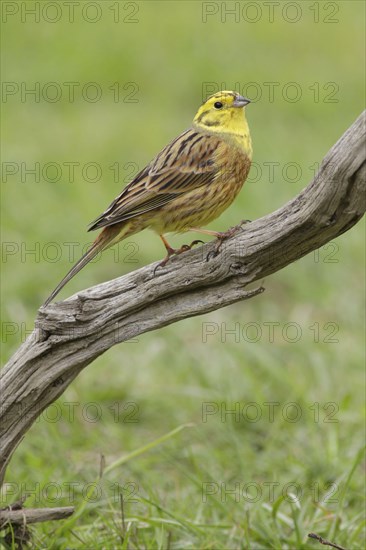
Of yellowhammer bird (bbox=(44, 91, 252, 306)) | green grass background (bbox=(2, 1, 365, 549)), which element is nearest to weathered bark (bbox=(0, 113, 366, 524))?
yellowhammer bird (bbox=(44, 91, 252, 306))

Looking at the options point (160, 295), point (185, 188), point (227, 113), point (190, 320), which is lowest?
point (190, 320)

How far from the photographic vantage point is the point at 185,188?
184 inches

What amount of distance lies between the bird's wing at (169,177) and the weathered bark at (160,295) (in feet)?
1.43

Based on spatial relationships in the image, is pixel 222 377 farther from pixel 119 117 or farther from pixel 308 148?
pixel 119 117

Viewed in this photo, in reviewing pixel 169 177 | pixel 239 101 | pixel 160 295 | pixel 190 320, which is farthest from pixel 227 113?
pixel 190 320

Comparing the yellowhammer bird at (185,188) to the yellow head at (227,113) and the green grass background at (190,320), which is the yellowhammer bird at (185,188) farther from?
the green grass background at (190,320)

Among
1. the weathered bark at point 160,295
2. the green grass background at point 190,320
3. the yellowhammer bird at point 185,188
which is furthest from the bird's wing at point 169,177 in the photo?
the green grass background at point 190,320

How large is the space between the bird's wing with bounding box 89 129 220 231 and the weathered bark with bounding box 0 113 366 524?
44cm

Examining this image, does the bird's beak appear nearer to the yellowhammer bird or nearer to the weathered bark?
the yellowhammer bird

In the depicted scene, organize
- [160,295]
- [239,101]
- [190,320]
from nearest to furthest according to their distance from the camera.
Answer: [160,295] → [239,101] → [190,320]

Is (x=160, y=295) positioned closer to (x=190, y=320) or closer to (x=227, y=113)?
(x=227, y=113)

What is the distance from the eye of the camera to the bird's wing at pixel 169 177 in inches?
182

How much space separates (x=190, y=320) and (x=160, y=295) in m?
3.77

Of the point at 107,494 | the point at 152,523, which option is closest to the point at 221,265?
A: the point at 152,523
